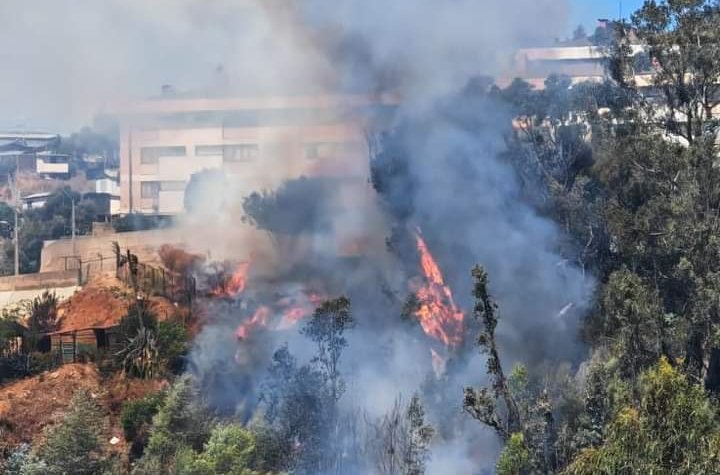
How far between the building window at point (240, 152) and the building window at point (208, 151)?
70 centimetres

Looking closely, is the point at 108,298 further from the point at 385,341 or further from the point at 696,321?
the point at 696,321

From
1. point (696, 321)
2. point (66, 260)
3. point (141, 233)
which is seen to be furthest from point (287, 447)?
point (66, 260)

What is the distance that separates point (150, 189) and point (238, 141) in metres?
7.62

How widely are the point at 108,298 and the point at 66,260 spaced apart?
9.52m

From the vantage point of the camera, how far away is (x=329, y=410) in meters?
22.1

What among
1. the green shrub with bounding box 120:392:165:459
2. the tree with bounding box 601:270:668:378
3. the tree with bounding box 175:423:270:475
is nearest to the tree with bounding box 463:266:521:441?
the tree with bounding box 601:270:668:378

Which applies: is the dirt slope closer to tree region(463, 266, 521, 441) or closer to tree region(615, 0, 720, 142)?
tree region(463, 266, 521, 441)

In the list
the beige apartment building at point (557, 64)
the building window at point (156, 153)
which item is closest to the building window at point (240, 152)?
the building window at point (156, 153)

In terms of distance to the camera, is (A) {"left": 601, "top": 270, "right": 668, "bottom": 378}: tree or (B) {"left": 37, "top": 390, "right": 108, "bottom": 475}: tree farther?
(A) {"left": 601, "top": 270, "right": 668, "bottom": 378}: tree

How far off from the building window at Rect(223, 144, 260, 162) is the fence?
987 cm

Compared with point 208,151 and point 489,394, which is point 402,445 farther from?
point 208,151

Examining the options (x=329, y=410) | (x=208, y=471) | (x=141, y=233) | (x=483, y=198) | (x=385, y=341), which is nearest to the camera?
(x=208, y=471)

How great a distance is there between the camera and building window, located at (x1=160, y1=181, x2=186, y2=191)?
4988 centimetres

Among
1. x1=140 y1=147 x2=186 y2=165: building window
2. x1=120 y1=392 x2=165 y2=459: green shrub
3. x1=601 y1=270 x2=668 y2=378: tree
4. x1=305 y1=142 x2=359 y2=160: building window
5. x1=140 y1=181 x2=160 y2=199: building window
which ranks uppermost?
x1=305 y1=142 x2=359 y2=160: building window
